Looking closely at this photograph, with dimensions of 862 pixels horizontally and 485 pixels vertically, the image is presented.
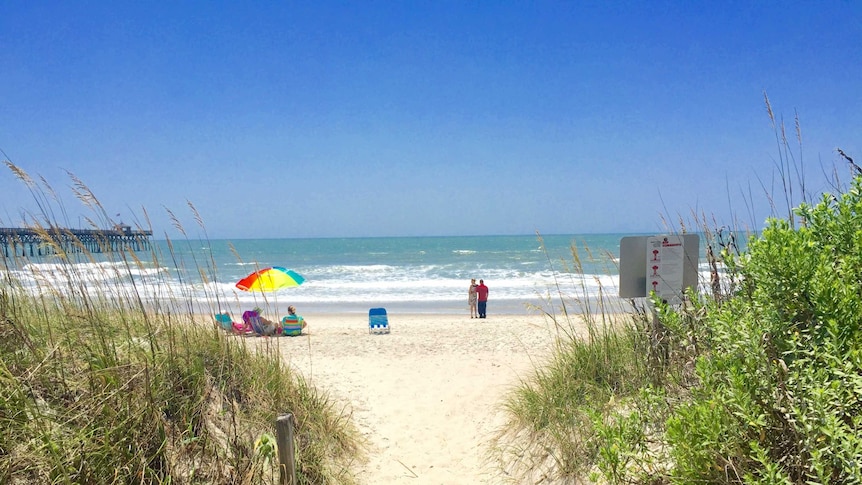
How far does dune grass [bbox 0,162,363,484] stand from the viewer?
2.43m

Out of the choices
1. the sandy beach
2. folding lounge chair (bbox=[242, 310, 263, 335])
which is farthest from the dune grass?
folding lounge chair (bbox=[242, 310, 263, 335])

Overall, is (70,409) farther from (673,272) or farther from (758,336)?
(673,272)

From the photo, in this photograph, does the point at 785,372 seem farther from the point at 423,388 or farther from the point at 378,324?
the point at 378,324

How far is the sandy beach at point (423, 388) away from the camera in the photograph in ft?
14.3

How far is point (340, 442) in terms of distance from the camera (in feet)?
13.8

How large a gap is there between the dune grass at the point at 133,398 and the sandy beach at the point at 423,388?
0.54 m

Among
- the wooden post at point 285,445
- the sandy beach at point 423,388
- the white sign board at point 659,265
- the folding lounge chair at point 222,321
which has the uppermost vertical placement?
the white sign board at point 659,265

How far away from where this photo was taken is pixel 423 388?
6398 mm

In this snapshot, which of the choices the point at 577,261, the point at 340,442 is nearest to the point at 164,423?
the point at 340,442

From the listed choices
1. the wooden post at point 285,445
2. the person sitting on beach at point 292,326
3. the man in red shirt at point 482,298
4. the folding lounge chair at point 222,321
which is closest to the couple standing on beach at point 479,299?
the man in red shirt at point 482,298

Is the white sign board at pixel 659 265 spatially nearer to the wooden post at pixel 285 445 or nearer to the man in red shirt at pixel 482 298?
the wooden post at pixel 285 445

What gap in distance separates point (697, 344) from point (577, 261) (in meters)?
1.17

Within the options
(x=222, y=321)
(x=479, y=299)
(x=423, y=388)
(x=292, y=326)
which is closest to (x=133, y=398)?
(x=222, y=321)

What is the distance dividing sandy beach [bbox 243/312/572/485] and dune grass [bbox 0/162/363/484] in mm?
540
